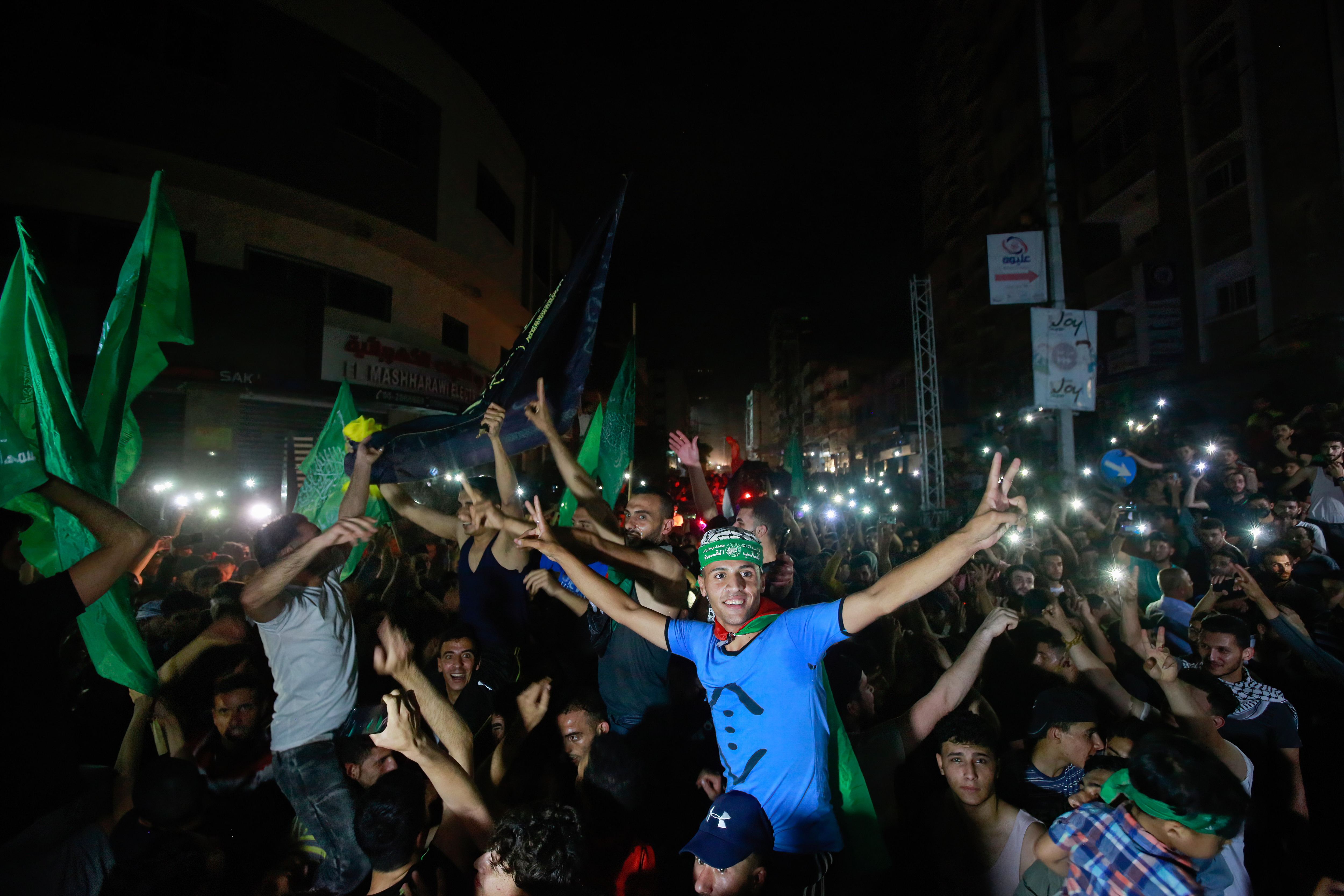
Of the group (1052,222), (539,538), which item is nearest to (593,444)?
(539,538)

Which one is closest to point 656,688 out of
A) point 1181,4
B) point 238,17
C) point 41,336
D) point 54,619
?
point 54,619

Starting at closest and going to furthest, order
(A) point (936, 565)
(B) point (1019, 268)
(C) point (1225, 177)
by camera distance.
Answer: (A) point (936, 565) → (B) point (1019, 268) → (C) point (1225, 177)

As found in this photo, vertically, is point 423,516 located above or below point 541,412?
below

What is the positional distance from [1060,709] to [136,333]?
535 centimetres

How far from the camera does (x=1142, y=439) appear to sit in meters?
16.3

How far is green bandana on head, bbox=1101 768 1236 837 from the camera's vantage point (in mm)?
1998

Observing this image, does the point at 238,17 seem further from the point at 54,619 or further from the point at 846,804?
the point at 846,804

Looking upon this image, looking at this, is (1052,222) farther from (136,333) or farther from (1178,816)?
(136,333)

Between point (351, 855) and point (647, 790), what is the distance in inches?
55.5

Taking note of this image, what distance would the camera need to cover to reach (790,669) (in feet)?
8.14

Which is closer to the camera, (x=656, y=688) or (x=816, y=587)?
(x=656, y=688)

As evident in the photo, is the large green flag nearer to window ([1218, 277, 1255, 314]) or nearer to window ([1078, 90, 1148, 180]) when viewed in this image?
window ([1218, 277, 1255, 314])

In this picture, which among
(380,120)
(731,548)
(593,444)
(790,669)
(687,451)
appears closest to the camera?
(790,669)

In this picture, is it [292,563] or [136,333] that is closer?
[292,563]
